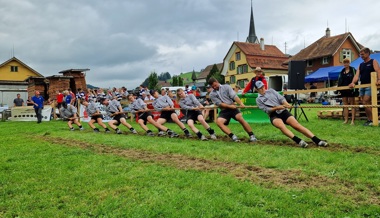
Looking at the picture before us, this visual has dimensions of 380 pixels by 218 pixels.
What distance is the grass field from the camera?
359cm

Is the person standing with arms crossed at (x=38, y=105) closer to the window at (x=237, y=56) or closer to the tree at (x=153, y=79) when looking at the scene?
the window at (x=237, y=56)

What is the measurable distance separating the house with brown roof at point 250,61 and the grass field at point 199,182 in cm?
4695

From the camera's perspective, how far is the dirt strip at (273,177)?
152 inches

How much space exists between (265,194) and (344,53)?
156 feet

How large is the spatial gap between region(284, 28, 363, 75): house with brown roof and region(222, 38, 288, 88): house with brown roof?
580 centimetres

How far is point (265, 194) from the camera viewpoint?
3.93 metres

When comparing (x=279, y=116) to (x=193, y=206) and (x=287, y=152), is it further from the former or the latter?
(x=193, y=206)

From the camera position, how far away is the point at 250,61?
54.3 m

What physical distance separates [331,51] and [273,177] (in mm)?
44581

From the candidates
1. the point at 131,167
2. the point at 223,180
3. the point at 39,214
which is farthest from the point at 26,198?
the point at 223,180

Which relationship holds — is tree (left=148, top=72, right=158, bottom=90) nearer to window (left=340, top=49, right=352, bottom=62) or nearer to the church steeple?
the church steeple

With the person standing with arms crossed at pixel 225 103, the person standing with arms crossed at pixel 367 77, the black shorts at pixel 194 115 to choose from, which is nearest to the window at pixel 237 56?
the person standing with arms crossed at pixel 367 77

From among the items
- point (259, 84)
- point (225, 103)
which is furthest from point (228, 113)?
point (259, 84)

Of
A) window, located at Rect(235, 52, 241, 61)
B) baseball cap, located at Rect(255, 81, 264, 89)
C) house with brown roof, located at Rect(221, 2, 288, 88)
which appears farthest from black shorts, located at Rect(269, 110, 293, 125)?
window, located at Rect(235, 52, 241, 61)
